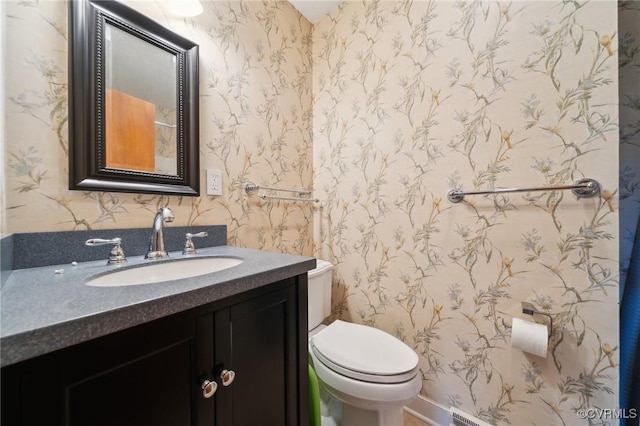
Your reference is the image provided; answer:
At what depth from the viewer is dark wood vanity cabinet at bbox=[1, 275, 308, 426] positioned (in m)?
0.36

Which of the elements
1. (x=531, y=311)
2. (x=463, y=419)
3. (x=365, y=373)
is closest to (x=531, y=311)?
(x=531, y=311)

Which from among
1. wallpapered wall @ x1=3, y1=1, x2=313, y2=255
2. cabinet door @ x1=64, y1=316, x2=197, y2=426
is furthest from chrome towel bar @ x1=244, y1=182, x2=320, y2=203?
cabinet door @ x1=64, y1=316, x2=197, y2=426

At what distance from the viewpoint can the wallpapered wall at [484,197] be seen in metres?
0.86

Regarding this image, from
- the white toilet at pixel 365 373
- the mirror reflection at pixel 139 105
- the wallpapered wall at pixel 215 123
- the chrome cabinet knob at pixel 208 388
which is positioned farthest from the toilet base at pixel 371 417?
the mirror reflection at pixel 139 105

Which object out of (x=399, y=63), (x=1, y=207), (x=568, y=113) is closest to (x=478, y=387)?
(x=568, y=113)

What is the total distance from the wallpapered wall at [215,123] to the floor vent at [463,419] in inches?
43.7

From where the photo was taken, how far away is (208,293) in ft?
1.68

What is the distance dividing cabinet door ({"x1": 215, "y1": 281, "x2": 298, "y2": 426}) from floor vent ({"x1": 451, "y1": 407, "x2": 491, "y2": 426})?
84cm

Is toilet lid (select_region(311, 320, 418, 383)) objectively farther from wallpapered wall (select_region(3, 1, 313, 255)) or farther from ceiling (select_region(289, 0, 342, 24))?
ceiling (select_region(289, 0, 342, 24))

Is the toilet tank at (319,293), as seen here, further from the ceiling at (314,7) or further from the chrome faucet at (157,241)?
the ceiling at (314,7)

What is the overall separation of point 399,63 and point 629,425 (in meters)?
1.69

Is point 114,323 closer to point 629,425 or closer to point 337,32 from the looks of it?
point 629,425

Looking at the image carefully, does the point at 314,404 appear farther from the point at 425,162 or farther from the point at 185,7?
the point at 185,7

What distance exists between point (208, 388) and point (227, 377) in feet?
0.15
